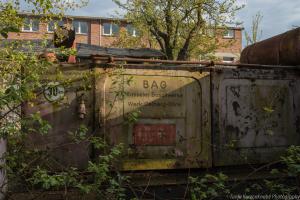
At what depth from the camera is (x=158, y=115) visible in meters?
4.88

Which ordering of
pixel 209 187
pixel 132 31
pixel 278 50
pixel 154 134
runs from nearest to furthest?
1. pixel 209 187
2. pixel 154 134
3. pixel 278 50
4. pixel 132 31

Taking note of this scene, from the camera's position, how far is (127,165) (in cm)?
471

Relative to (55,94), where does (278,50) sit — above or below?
above

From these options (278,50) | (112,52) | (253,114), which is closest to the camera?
(253,114)

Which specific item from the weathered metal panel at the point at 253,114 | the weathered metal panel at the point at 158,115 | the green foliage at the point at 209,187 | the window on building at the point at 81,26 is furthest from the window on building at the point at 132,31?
the green foliage at the point at 209,187

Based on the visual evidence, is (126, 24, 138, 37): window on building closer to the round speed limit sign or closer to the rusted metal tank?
the rusted metal tank

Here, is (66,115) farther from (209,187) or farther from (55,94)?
(209,187)

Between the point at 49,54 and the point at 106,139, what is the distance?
1.23 meters

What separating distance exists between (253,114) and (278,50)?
1.39 metres

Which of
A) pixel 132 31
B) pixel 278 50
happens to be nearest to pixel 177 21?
pixel 132 31

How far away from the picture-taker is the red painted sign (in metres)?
4.78

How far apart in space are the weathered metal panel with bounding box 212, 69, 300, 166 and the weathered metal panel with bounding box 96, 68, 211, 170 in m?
0.20

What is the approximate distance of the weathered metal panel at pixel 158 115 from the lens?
15.4 feet

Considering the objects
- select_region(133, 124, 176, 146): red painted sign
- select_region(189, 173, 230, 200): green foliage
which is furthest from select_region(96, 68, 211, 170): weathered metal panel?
select_region(189, 173, 230, 200): green foliage
